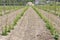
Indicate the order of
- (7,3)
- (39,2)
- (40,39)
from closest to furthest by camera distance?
(40,39) < (7,3) < (39,2)

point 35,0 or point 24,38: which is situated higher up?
point 24,38

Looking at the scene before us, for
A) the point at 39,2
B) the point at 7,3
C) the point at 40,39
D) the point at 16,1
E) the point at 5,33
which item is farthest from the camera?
the point at 39,2

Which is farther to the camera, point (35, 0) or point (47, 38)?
point (35, 0)

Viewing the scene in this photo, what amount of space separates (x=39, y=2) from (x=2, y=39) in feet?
139

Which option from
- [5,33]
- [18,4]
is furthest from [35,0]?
[5,33]

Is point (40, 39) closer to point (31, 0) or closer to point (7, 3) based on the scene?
point (7, 3)

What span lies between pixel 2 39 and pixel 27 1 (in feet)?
134

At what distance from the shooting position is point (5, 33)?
989 cm

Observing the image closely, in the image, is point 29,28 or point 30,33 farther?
point 29,28

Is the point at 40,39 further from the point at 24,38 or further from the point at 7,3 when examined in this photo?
the point at 7,3

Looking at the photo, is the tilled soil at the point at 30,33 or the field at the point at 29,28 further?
the field at the point at 29,28

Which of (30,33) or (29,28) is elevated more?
(30,33)

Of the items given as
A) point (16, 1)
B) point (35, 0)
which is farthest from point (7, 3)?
point (35, 0)

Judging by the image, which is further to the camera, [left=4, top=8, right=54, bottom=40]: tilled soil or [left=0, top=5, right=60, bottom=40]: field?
[left=0, top=5, right=60, bottom=40]: field
